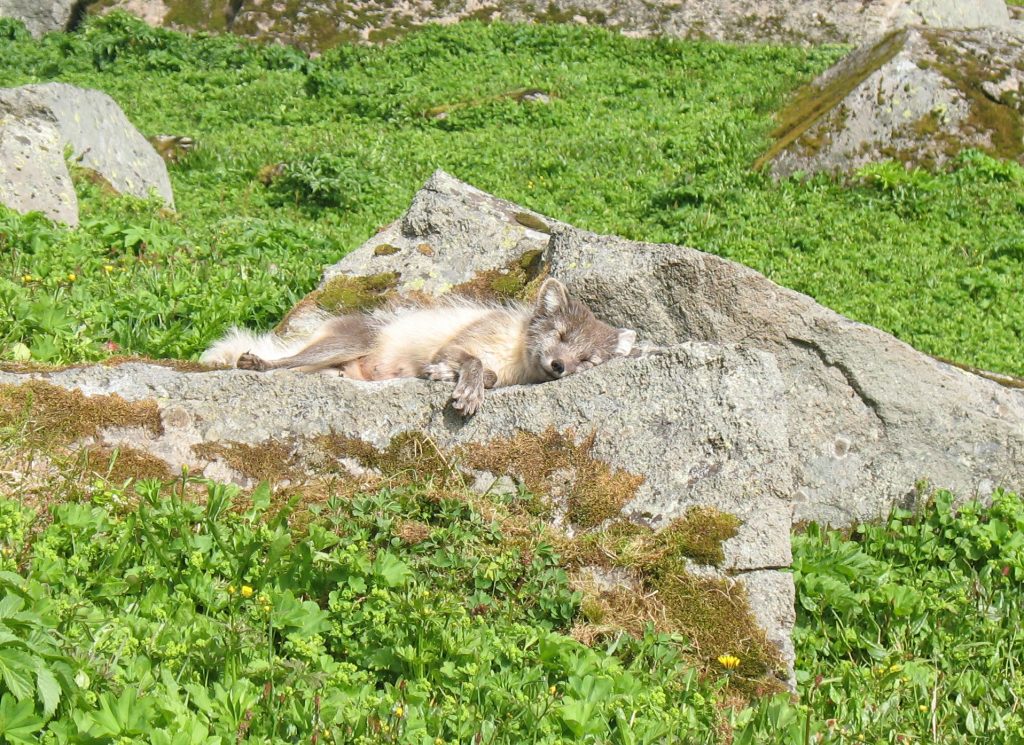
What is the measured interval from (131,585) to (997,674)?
12.6 feet

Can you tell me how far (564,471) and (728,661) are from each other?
1261 mm

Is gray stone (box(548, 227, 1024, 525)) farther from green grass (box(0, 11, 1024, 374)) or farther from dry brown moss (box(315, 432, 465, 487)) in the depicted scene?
green grass (box(0, 11, 1024, 374))

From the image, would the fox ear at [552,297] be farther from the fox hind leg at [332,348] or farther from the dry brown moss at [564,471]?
the dry brown moss at [564,471]

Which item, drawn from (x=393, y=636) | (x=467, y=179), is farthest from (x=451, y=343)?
(x=467, y=179)

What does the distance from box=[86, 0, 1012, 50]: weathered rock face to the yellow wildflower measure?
14.6 m

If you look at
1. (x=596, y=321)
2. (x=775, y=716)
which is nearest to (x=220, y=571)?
(x=775, y=716)

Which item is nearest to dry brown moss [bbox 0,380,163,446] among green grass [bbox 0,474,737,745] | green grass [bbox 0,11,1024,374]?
green grass [bbox 0,474,737,745]

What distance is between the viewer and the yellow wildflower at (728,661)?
14.9ft

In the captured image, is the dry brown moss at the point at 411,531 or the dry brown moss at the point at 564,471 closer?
the dry brown moss at the point at 411,531

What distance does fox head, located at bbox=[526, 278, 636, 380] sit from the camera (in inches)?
260

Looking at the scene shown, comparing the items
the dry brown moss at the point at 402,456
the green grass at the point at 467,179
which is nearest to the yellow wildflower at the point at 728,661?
the dry brown moss at the point at 402,456

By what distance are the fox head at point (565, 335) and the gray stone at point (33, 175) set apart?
4.69m

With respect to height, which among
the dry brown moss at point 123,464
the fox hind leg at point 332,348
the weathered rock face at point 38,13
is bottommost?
the weathered rock face at point 38,13

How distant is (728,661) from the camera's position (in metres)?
4.55
